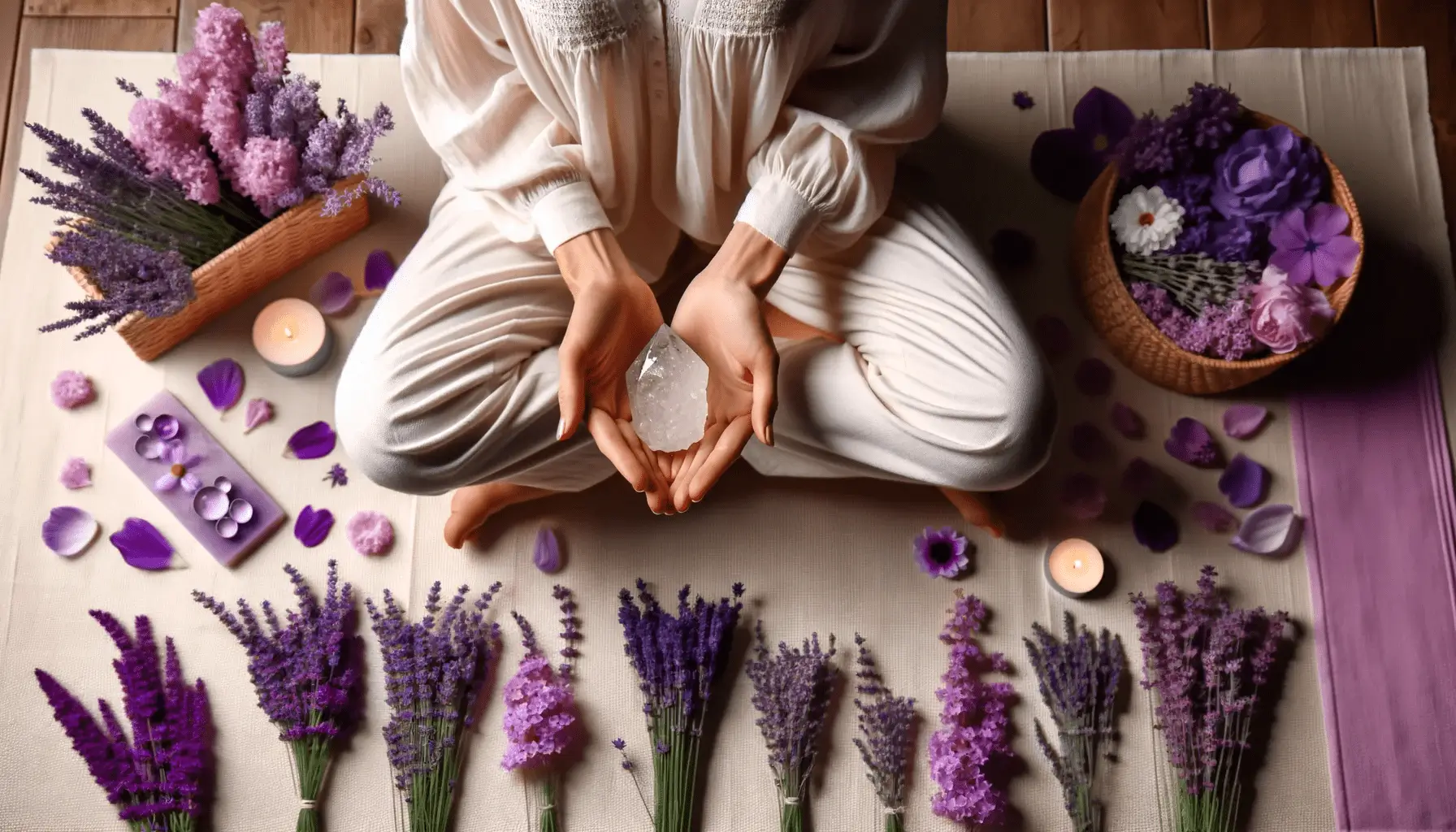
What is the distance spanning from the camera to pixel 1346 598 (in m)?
1.82

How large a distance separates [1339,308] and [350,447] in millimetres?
1439

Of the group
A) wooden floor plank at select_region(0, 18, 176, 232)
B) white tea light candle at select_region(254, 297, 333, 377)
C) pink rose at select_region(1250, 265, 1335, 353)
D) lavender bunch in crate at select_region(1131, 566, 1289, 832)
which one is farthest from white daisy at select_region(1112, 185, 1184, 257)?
wooden floor plank at select_region(0, 18, 176, 232)

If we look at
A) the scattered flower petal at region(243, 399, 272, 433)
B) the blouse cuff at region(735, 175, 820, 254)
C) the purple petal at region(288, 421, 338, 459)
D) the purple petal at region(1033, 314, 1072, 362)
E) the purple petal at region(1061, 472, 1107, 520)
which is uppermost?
the blouse cuff at region(735, 175, 820, 254)

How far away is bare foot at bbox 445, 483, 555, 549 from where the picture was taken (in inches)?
70.1

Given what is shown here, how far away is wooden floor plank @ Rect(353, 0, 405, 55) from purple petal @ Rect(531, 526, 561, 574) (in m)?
0.92

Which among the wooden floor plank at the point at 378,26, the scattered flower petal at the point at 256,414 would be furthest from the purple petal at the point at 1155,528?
the wooden floor plank at the point at 378,26

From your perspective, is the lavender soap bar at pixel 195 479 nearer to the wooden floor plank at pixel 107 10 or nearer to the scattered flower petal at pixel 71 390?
the scattered flower petal at pixel 71 390

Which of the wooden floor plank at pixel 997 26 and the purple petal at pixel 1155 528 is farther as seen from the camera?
the wooden floor plank at pixel 997 26

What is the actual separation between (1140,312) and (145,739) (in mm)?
1604

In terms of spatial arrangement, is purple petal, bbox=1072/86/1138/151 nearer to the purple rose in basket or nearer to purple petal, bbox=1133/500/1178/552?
the purple rose in basket

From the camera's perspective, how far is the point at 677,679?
5.61 feet

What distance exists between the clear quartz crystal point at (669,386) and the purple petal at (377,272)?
67 cm

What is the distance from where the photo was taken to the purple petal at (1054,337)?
6.32 feet

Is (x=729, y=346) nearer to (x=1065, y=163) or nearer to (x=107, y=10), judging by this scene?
(x=1065, y=163)
